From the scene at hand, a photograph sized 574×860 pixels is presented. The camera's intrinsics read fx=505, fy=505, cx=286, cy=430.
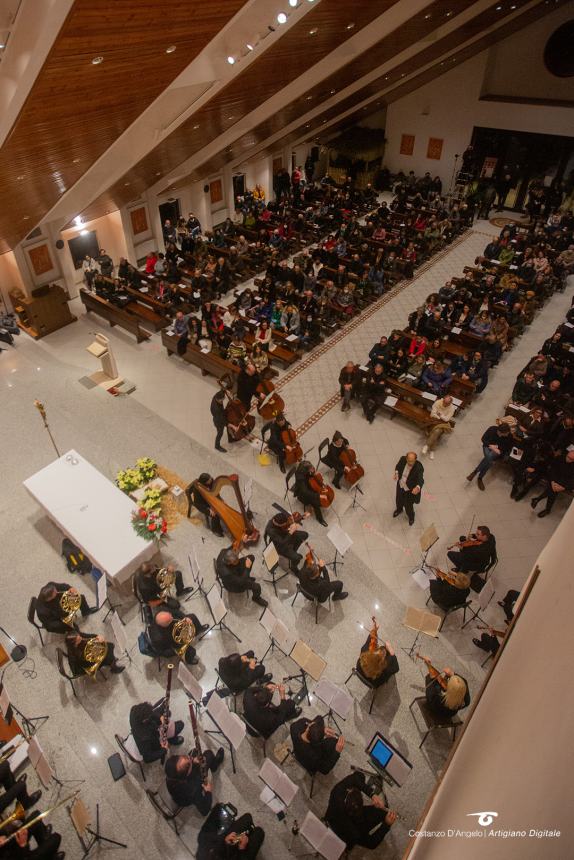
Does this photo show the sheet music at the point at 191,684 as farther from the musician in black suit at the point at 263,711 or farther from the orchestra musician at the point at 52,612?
the orchestra musician at the point at 52,612

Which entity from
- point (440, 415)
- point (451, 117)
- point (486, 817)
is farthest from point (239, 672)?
point (451, 117)

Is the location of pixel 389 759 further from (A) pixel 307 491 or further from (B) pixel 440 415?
(B) pixel 440 415

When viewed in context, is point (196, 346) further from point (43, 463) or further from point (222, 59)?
point (222, 59)

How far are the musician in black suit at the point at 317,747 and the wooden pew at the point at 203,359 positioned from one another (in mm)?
6972

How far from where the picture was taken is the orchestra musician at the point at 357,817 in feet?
15.6

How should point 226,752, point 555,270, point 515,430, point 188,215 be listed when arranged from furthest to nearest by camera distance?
point 188,215
point 555,270
point 515,430
point 226,752

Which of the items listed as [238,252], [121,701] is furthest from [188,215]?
[121,701]

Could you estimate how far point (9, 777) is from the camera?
5.28 meters

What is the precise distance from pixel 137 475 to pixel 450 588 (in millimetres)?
5295

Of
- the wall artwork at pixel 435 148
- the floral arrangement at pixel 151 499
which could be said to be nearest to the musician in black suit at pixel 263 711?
the floral arrangement at pixel 151 499

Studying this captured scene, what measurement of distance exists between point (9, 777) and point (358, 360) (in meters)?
9.89

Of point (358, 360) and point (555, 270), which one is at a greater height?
point (555, 270)

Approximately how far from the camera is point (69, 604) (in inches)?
250

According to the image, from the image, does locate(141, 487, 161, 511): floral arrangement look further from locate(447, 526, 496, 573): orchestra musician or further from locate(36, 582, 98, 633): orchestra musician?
locate(447, 526, 496, 573): orchestra musician
